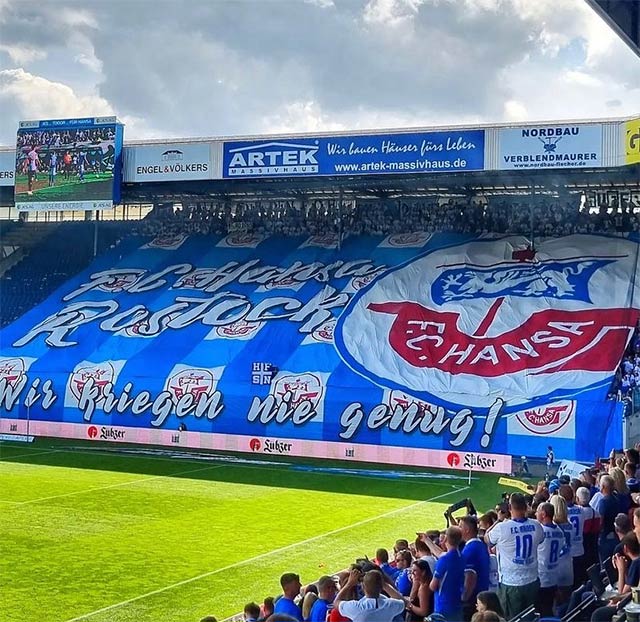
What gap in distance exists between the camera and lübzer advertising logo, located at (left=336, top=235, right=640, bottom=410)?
22922 mm

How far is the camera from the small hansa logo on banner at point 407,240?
2948 cm

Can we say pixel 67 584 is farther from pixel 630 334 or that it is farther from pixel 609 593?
pixel 630 334

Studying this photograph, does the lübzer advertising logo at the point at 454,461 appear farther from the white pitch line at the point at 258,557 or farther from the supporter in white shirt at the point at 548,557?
the supporter in white shirt at the point at 548,557

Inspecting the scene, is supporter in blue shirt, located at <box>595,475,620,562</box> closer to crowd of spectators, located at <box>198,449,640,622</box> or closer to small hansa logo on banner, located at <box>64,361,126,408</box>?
crowd of spectators, located at <box>198,449,640,622</box>

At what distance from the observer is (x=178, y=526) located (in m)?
15.6

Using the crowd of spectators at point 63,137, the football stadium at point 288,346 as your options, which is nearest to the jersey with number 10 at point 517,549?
the football stadium at point 288,346

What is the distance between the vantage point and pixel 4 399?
2678cm

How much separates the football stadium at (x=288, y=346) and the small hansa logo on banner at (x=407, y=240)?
144 mm

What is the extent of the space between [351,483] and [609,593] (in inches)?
535

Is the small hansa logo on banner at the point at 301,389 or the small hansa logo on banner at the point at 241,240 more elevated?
the small hansa logo on banner at the point at 241,240

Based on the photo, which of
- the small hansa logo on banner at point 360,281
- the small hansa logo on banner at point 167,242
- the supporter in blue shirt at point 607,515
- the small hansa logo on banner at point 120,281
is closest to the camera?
the supporter in blue shirt at point 607,515

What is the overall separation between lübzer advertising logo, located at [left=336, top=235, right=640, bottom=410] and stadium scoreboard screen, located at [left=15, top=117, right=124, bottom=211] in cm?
956

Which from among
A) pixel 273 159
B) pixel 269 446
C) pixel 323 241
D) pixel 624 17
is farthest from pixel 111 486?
pixel 323 241

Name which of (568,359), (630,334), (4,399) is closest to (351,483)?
(568,359)
